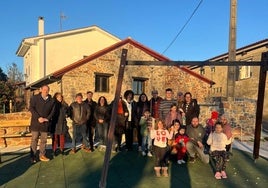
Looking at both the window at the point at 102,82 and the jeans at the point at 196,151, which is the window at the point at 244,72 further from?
the jeans at the point at 196,151

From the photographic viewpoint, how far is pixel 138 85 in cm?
1652

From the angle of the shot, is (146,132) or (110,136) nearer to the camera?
(110,136)

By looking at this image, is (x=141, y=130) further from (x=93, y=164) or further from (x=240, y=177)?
(x=240, y=177)

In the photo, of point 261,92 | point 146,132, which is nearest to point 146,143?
point 146,132

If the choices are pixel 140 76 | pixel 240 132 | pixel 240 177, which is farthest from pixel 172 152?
pixel 140 76

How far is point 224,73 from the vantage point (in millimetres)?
28391

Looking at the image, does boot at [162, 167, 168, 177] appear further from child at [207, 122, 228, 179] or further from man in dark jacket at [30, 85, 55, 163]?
man in dark jacket at [30, 85, 55, 163]

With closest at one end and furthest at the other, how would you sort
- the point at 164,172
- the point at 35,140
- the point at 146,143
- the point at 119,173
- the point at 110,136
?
the point at 110,136
the point at 164,172
the point at 119,173
the point at 35,140
the point at 146,143

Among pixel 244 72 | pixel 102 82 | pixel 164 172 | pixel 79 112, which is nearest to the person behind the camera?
pixel 164 172

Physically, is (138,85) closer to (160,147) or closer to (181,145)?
(181,145)

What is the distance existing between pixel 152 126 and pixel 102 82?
7986 millimetres

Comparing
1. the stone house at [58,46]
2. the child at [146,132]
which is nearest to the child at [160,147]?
the child at [146,132]

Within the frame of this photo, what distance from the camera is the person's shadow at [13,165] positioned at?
20.6ft

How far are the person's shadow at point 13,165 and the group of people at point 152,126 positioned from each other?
39cm
